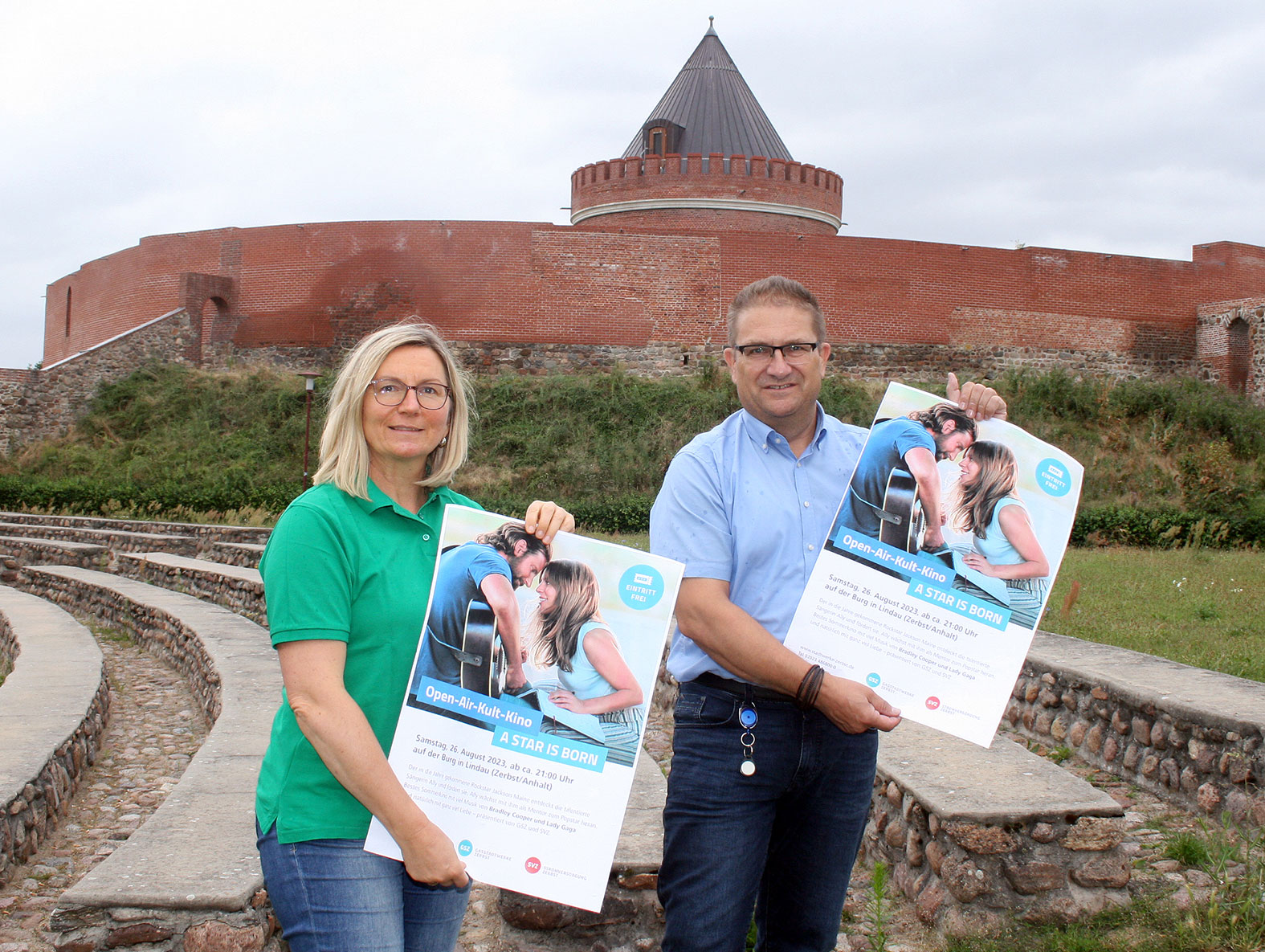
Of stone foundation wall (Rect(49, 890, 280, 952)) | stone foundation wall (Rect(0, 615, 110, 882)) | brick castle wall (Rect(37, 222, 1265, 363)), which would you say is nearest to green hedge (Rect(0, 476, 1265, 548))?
brick castle wall (Rect(37, 222, 1265, 363))

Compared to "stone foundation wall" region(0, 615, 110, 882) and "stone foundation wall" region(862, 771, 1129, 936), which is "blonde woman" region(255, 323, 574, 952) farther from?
"stone foundation wall" region(0, 615, 110, 882)

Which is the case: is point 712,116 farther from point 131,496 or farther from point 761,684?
point 761,684

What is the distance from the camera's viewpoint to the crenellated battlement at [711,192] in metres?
21.5

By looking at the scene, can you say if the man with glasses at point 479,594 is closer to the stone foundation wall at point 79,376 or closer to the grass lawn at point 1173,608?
the grass lawn at point 1173,608

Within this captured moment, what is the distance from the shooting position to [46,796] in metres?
3.91

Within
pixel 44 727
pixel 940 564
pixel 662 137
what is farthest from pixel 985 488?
pixel 662 137

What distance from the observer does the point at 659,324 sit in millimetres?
20578

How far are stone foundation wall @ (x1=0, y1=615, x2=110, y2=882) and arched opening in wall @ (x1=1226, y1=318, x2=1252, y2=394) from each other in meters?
22.6

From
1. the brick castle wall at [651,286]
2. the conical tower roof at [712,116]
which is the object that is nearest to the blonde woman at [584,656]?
the brick castle wall at [651,286]

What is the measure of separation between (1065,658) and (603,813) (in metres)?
3.78

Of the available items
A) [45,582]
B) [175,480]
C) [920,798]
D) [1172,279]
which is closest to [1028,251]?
[1172,279]

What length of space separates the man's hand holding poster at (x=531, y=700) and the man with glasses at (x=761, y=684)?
0.59ft

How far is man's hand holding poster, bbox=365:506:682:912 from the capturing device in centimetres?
169

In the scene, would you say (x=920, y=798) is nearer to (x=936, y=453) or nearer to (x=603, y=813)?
(x=936, y=453)
